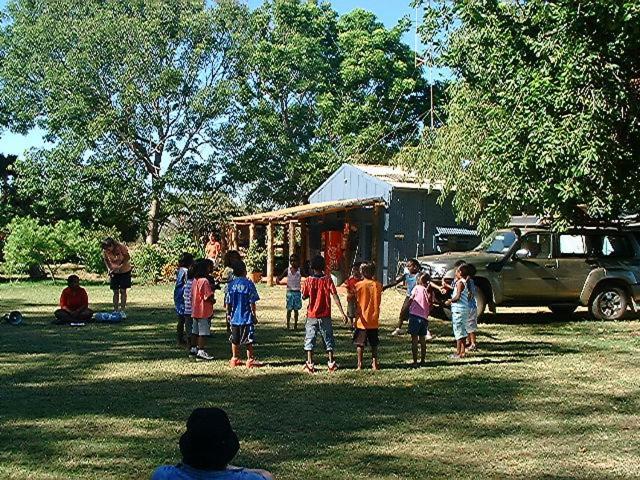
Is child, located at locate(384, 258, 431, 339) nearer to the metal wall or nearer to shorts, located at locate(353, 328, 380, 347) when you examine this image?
shorts, located at locate(353, 328, 380, 347)

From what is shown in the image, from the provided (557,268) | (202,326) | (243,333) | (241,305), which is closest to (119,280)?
(202,326)

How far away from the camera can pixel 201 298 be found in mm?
10320

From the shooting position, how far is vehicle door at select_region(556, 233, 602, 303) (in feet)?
52.9

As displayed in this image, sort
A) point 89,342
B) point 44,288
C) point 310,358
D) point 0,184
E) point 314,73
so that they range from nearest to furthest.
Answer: point 310,358, point 89,342, point 44,288, point 0,184, point 314,73

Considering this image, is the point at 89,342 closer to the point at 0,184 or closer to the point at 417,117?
the point at 0,184

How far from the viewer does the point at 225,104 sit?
115 ft

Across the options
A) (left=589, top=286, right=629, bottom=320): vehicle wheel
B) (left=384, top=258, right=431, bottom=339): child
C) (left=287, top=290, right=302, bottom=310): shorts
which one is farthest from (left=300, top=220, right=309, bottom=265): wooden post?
(left=384, top=258, right=431, bottom=339): child

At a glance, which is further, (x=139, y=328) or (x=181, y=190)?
(x=181, y=190)

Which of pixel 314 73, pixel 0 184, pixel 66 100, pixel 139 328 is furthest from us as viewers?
pixel 314 73

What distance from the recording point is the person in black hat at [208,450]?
2.96 m

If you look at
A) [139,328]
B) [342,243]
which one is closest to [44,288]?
[342,243]

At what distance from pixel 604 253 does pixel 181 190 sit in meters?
22.8

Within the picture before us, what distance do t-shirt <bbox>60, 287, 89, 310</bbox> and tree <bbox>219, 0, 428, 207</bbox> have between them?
2140 cm

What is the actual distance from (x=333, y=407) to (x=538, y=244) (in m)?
9.42
